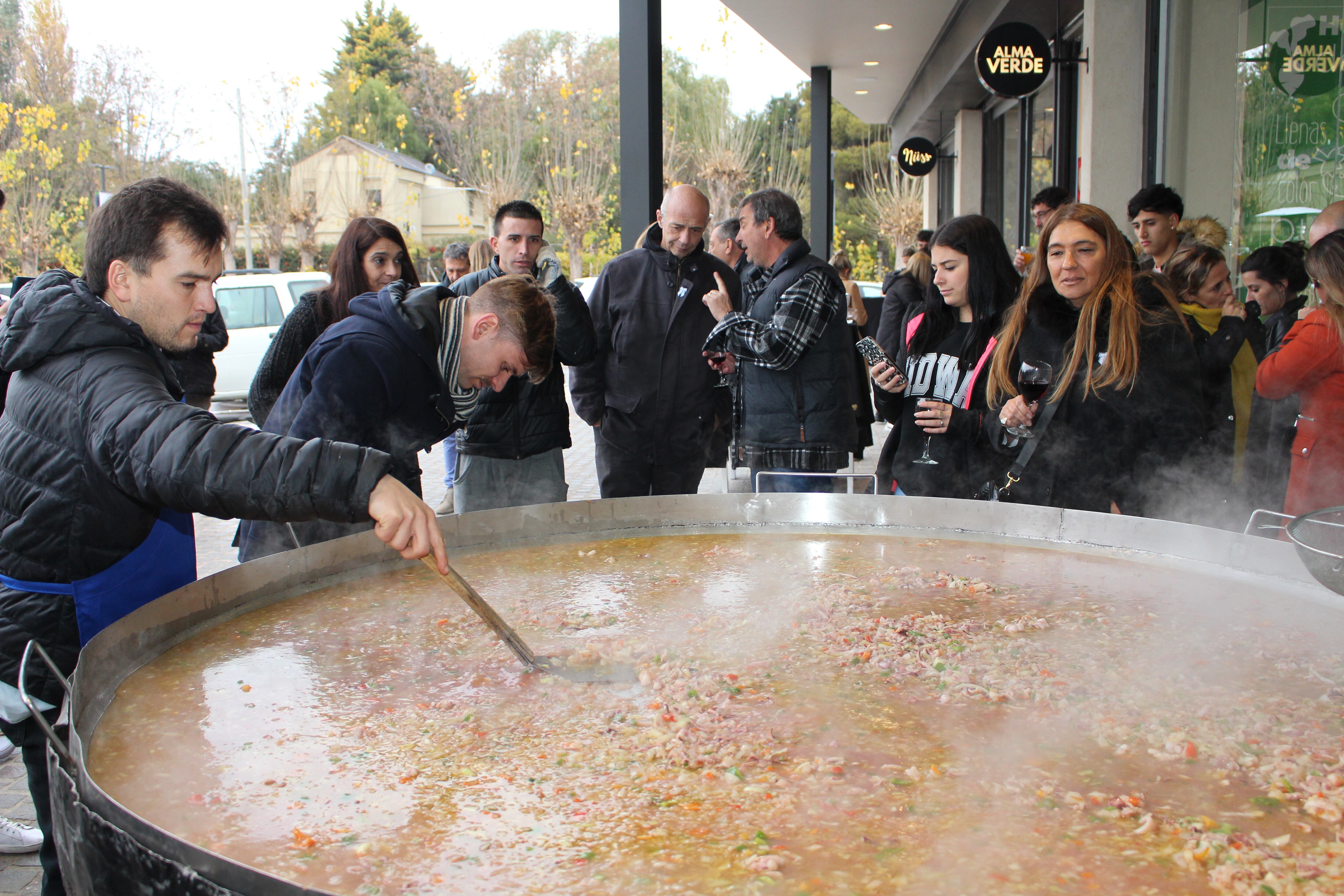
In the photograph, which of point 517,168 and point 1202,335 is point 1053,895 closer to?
point 1202,335

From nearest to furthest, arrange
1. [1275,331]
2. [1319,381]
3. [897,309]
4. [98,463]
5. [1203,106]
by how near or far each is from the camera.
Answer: [98,463] → [1319,381] → [1275,331] → [1203,106] → [897,309]

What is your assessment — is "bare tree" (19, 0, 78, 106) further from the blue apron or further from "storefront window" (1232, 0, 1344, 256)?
the blue apron

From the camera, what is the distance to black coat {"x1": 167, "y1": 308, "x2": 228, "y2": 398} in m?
6.40

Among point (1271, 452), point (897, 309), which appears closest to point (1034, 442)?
point (1271, 452)

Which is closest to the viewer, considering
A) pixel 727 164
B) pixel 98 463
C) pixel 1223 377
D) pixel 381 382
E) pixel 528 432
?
pixel 98 463

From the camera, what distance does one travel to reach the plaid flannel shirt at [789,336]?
464 cm

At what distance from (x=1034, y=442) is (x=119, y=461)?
2.78 metres

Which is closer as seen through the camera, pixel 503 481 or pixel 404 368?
pixel 404 368

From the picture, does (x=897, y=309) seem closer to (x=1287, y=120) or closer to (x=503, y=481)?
(x=1287, y=120)

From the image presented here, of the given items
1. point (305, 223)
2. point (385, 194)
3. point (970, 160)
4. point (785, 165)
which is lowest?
point (970, 160)

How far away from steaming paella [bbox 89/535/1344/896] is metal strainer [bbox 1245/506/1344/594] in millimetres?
197

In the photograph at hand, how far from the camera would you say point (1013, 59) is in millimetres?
9266

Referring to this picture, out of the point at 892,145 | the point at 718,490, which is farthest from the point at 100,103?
the point at 718,490

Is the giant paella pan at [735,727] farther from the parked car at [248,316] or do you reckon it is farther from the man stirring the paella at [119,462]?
the parked car at [248,316]
